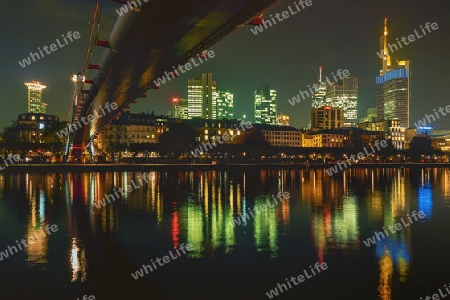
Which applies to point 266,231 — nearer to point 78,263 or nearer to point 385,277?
point 385,277

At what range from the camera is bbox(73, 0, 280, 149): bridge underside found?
48.3ft

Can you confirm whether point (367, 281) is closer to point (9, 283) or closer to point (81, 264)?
point (81, 264)

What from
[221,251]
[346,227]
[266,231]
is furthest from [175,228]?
[346,227]

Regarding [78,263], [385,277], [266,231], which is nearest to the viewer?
[385,277]

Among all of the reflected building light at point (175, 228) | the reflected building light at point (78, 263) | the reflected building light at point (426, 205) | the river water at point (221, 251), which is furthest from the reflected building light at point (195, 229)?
the reflected building light at point (426, 205)

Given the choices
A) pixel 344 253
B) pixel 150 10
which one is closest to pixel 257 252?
pixel 344 253

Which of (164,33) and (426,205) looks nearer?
(164,33)

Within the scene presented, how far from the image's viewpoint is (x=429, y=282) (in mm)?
12273

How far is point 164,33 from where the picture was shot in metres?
17.2

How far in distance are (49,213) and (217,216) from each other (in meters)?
8.60

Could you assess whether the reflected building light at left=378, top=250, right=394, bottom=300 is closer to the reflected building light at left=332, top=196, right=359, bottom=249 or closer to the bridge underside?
the reflected building light at left=332, top=196, right=359, bottom=249

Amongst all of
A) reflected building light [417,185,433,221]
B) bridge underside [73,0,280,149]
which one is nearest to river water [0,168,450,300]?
reflected building light [417,185,433,221]

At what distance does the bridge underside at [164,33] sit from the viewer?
14.7m

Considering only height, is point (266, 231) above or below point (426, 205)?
above
